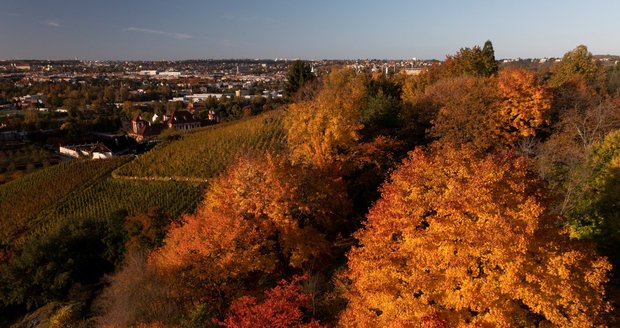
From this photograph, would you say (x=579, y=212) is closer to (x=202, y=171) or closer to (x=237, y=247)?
(x=237, y=247)

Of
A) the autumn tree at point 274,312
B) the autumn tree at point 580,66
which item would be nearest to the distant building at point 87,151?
the autumn tree at point 274,312

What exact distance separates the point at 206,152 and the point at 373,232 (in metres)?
39.4

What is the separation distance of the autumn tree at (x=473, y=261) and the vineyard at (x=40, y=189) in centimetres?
3973

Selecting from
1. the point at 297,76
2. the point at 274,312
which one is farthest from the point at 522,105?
the point at 297,76

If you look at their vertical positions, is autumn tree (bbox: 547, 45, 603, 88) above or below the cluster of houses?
above

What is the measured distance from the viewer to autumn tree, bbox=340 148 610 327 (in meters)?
11.2

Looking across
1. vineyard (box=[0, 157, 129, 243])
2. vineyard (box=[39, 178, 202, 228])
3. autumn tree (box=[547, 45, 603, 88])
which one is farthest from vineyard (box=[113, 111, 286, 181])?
autumn tree (box=[547, 45, 603, 88])

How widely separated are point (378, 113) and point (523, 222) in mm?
19682

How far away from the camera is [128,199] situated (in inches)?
1702

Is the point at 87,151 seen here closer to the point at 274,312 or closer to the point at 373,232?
the point at 274,312

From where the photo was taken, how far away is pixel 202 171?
45750 mm

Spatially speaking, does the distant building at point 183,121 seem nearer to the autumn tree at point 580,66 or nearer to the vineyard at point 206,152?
the vineyard at point 206,152

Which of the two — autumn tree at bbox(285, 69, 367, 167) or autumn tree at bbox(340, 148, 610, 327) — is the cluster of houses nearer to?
autumn tree at bbox(285, 69, 367, 167)

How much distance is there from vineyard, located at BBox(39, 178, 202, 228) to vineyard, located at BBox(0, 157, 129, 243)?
5.98 feet
